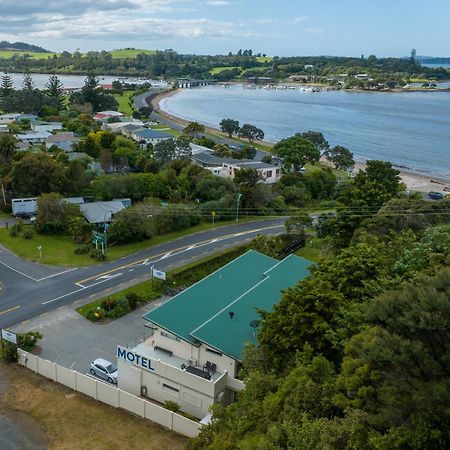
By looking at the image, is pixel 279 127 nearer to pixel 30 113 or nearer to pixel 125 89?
pixel 30 113

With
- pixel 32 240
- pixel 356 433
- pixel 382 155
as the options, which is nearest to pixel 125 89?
pixel 382 155

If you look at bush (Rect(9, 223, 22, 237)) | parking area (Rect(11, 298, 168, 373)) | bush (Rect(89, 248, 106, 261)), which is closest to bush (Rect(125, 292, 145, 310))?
parking area (Rect(11, 298, 168, 373))

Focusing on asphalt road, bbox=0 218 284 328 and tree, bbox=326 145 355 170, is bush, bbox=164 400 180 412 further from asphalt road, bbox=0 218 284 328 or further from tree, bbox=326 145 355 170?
tree, bbox=326 145 355 170

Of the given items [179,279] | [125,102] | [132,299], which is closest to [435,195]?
[179,279]

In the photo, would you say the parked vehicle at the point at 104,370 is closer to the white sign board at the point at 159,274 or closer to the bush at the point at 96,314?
the bush at the point at 96,314

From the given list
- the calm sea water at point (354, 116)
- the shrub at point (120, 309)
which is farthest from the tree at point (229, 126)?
the shrub at point (120, 309)

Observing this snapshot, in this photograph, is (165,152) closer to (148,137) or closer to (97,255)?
(148,137)

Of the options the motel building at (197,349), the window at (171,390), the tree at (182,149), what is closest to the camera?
the motel building at (197,349)
